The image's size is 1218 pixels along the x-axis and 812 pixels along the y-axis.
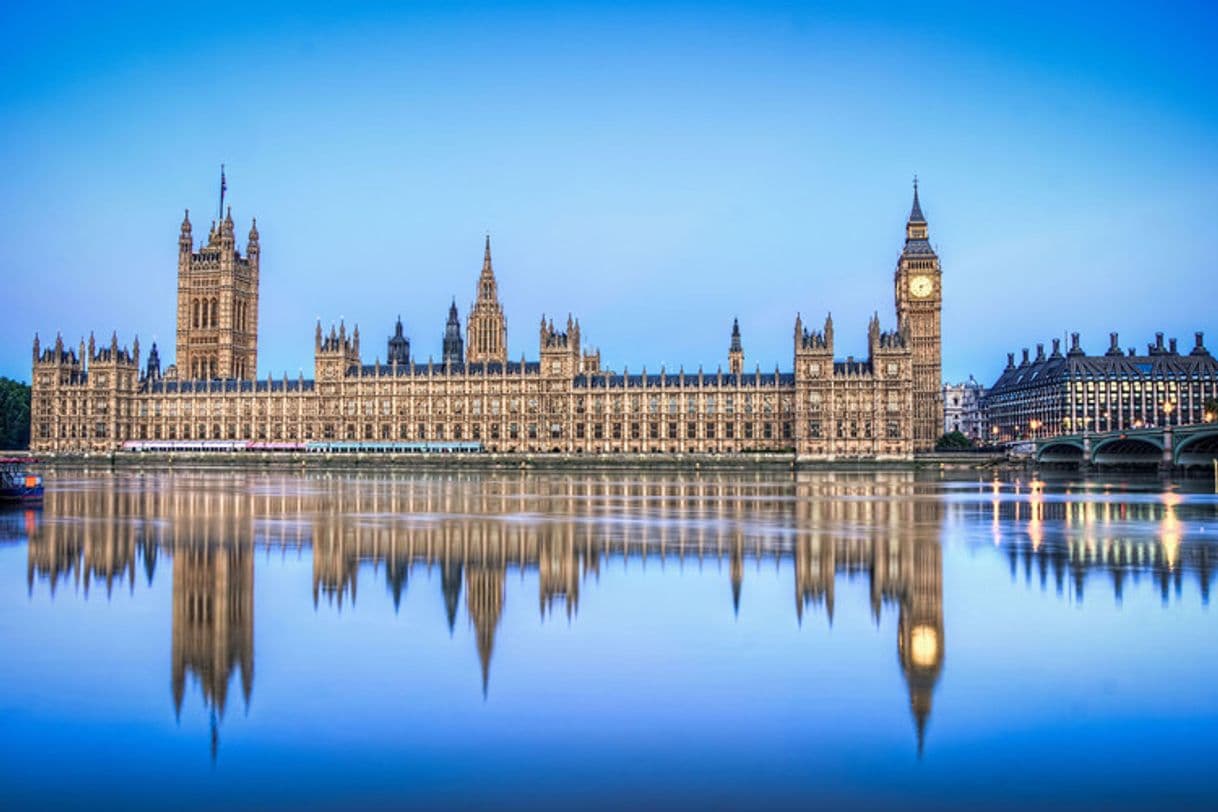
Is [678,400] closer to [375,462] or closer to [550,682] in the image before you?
[375,462]

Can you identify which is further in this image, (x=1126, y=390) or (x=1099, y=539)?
(x=1126, y=390)

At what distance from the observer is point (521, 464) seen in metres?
106

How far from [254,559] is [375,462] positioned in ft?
285

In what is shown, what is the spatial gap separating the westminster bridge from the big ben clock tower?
20196 mm

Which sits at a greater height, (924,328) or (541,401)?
(924,328)

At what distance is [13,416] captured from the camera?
140 metres

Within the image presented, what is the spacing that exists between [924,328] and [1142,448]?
41.9 metres

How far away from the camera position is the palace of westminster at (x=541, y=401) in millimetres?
117562

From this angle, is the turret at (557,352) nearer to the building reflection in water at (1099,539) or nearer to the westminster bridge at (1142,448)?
the westminster bridge at (1142,448)

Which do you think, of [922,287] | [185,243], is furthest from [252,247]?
[922,287]

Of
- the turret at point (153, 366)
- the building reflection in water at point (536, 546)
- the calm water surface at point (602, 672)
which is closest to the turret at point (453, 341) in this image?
the turret at point (153, 366)

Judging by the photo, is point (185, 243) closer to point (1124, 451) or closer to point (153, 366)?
point (153, 366)

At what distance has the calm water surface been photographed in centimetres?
1007

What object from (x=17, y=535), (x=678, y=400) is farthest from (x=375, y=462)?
(x=17, y=535)
